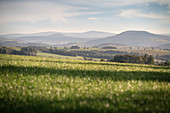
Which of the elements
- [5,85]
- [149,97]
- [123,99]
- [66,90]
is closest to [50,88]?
[66,90]

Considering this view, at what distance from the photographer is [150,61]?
84688mm

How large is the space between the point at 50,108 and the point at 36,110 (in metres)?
0.48

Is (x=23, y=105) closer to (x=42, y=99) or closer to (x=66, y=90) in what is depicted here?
(x=42, y=99)

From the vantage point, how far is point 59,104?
215 inches

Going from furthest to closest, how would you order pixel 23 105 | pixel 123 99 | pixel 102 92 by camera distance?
pixel 102 92, pixel 123 99, pixel 23 105

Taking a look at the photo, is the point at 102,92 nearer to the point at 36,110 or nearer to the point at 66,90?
the point at 66,90

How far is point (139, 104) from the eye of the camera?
225 inches

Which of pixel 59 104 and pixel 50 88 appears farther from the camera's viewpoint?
pixel 50 88

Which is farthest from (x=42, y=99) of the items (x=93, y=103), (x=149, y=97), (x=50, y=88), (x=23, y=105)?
(x=149, y=97)

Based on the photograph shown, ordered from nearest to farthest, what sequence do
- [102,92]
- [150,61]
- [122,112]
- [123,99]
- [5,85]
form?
[122,112], [123,99], [102,92], [5,85], [150,61]

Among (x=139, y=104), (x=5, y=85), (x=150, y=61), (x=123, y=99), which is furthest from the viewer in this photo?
(x=150, y=61)

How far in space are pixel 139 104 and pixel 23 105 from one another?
4442 millimetres

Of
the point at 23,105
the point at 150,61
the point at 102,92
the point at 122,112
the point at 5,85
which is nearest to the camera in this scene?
the point at 122,112

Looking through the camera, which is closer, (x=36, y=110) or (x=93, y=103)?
(x=36, y=110)
